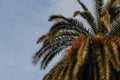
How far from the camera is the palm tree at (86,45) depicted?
80.1ft

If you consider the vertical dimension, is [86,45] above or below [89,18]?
below

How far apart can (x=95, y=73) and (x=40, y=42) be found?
205 inches

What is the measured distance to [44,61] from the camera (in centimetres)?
2916

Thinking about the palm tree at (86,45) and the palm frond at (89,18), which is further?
the palm frond at (89,18)

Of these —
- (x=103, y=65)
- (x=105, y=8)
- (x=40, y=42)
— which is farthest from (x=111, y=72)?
(x=40, y=42)

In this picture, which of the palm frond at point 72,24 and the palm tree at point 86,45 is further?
the palm frond at point 72,24

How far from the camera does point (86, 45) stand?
24547mm

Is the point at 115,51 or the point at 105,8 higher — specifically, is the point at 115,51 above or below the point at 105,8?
below

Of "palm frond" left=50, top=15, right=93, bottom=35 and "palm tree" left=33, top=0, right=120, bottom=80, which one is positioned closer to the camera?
"palm tree" left=33, top=0, right=120, bottom=80

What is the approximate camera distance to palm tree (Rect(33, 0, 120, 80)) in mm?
24422

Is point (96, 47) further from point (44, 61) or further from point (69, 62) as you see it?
point (44, 61)

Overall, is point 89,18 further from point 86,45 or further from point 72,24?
point 86,45

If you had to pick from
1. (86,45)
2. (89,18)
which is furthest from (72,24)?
(86,45)

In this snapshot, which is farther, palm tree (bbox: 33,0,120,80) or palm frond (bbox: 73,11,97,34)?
palm frond (bbox: 73,11,97,34)
